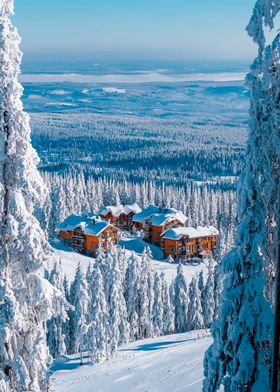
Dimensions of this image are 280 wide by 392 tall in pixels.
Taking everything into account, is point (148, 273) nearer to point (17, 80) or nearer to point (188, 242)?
point (188, 242)

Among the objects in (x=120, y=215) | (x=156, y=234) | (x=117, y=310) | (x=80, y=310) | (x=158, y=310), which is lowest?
(x=156, y=234)

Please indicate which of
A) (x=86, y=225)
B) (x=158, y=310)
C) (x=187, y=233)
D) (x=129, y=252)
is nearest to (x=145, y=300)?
(x=158, y=310)

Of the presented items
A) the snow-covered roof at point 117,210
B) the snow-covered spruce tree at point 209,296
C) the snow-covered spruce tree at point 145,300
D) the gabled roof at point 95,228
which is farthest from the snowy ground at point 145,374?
the snow-covered roof at point 117,210

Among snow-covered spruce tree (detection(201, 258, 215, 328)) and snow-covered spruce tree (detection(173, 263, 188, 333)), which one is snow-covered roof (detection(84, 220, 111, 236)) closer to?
snow-covered spruce tree (detection(173, 263, 188, 333))

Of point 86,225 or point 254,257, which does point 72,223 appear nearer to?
point 86,225

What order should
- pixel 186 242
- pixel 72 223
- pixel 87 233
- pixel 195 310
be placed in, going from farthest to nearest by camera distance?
pixel 72 223, pixel 186 242, pixel 87 233, pixel 195 310

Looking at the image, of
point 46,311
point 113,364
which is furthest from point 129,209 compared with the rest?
point 46,311

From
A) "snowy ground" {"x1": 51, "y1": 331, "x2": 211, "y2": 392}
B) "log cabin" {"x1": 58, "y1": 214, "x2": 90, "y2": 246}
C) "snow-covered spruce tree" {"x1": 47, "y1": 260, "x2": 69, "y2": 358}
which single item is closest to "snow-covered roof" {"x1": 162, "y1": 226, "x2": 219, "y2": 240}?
"log cabin" {"x1": 58, "y1": 214, "x2": 90, "y2": 246}
